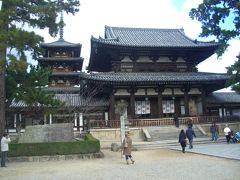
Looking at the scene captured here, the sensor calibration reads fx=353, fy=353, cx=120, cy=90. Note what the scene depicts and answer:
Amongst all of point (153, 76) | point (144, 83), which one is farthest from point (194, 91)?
point (144, 83)

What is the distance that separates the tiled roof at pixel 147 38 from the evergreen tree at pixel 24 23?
1254 cm

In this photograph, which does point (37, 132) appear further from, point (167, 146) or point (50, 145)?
point (167, 146)

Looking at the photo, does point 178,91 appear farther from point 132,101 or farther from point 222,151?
point 222,151

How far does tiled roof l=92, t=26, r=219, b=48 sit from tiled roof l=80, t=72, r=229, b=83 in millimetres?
2795

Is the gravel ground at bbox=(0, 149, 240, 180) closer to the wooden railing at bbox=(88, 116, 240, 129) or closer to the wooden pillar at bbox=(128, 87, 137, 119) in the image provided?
the wooden railing at bbox=(88, 116, 240, 129)

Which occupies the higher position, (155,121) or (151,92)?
(151,92)

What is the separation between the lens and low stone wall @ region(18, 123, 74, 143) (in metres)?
21.6

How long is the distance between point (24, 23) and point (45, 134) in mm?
6826

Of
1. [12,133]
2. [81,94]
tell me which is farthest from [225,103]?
[12,133]

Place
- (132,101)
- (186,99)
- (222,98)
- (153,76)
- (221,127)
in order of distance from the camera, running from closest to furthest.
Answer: (221,127) → (132,101) → (153,76) → (186,99) → (222,98)

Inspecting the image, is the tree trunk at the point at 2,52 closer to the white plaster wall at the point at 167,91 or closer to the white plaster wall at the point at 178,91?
the white plaster wall at the point at 167,91

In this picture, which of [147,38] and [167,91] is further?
[147,38]

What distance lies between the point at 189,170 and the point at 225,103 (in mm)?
26776

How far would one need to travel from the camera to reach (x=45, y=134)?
21.7 metres
